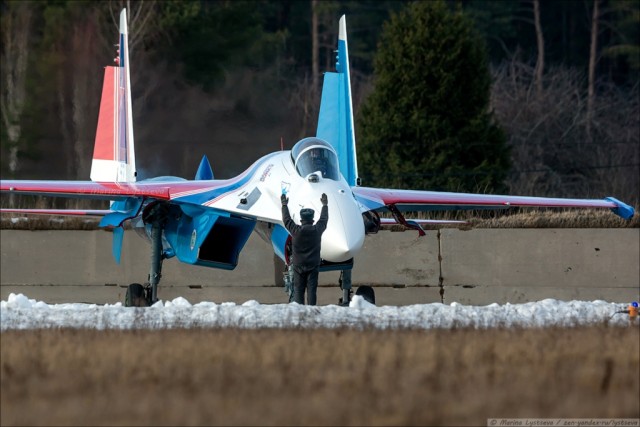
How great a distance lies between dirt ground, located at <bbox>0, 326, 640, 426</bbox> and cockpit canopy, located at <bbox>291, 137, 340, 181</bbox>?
4.92 meters

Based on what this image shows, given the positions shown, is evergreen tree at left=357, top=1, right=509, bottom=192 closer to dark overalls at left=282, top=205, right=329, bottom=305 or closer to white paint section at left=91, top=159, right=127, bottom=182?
white paint section at left=91, top=159, right=127, bottom=182

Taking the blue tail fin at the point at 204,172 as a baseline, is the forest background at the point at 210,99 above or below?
above

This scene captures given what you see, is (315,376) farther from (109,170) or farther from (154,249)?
(109,170)

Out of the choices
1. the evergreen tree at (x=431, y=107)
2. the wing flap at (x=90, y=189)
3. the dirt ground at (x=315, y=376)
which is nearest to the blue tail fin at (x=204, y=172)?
the wing flap at (x=90, y=189)

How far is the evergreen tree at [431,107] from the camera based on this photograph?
30.0 metres

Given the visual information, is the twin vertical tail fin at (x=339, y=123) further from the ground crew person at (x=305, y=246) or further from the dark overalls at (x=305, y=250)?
the dark overalls at (x=305, y=250)


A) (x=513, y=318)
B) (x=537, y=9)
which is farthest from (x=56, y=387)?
(x=537, y=9)

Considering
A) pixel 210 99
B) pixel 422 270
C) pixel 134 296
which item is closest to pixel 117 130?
pixel 134 296

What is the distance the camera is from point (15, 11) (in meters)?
32.9

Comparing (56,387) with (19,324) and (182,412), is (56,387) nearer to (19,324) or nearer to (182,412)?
(182,412)

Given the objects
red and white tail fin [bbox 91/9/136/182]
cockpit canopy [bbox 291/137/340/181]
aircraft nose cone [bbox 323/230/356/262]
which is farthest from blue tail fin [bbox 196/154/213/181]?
aircraft nose cone [bbox 323/230/356/262]

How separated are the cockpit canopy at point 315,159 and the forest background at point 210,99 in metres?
12.5

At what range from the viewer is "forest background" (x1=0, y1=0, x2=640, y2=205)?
2706cm

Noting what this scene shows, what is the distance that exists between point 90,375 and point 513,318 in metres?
4.72
